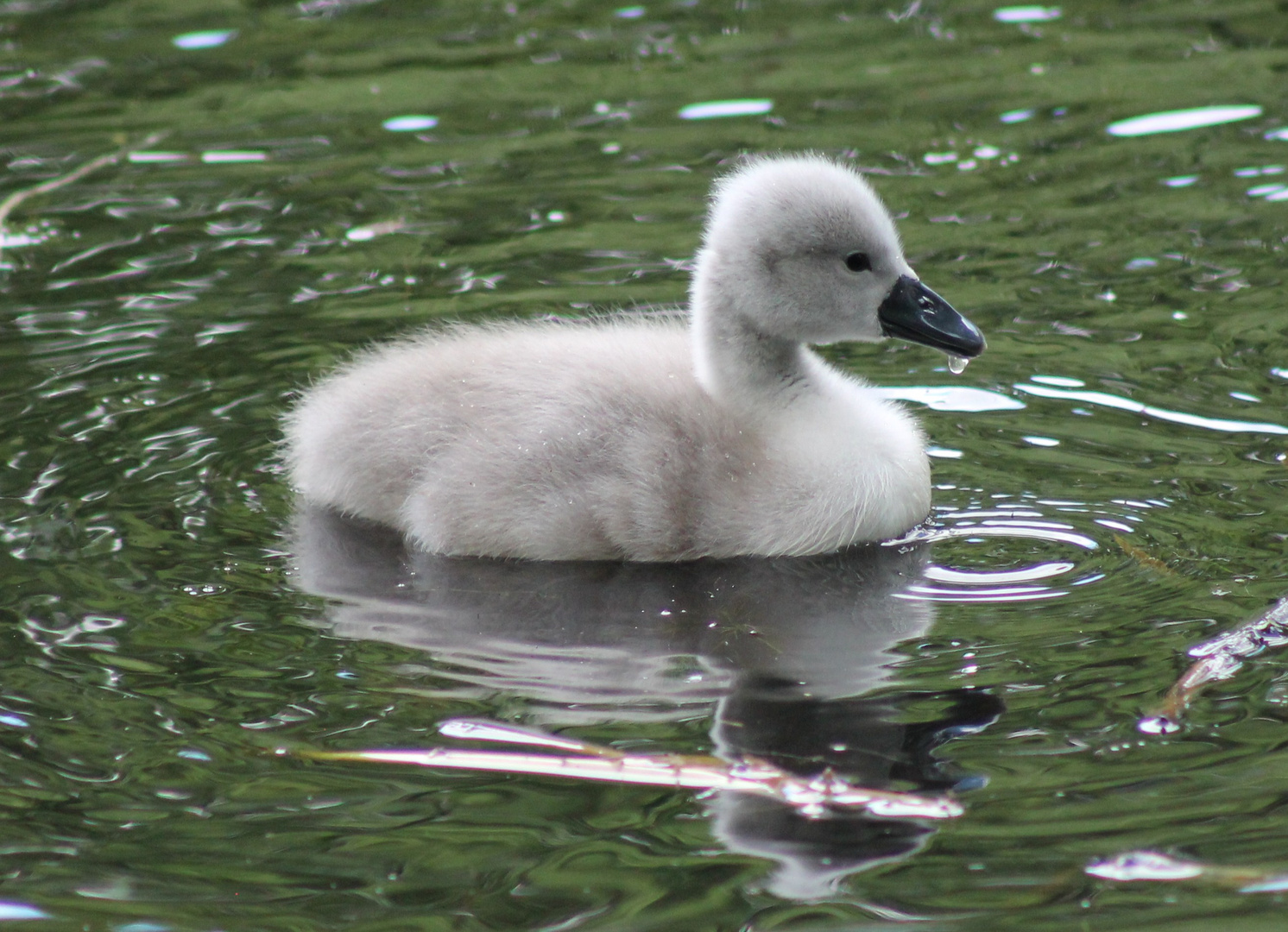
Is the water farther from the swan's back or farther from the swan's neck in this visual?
the swan's neck

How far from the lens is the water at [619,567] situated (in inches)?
135

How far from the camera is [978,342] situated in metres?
5.02

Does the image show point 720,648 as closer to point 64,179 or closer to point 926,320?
point 926,320

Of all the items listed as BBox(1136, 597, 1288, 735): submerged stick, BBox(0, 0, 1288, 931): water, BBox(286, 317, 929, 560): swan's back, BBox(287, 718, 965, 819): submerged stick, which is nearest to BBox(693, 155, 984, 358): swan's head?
BBox(286, 317, 929, 560): swan's back

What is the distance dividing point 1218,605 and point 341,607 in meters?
2.03

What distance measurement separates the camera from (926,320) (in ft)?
16.6

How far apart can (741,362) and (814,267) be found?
12.4 inches

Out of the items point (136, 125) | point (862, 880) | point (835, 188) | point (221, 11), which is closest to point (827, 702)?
point (862, 880)

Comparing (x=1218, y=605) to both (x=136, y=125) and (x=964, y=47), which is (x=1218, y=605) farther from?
(x=136, y=125)

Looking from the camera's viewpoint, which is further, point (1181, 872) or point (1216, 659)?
point (1216, 659)

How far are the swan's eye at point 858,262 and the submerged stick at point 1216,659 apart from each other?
56.8 inches

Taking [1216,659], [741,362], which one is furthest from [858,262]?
[1216,659]

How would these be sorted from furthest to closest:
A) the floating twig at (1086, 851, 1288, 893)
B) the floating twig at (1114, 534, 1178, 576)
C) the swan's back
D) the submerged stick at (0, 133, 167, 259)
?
the submerged stick at (0, 133, 167, 259) → the swan's back → the floating twig at (1114, 534, 1178, 576) → the floating twig at (1086, 851, 1288, 893)

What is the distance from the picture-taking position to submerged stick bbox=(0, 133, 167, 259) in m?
7.59
